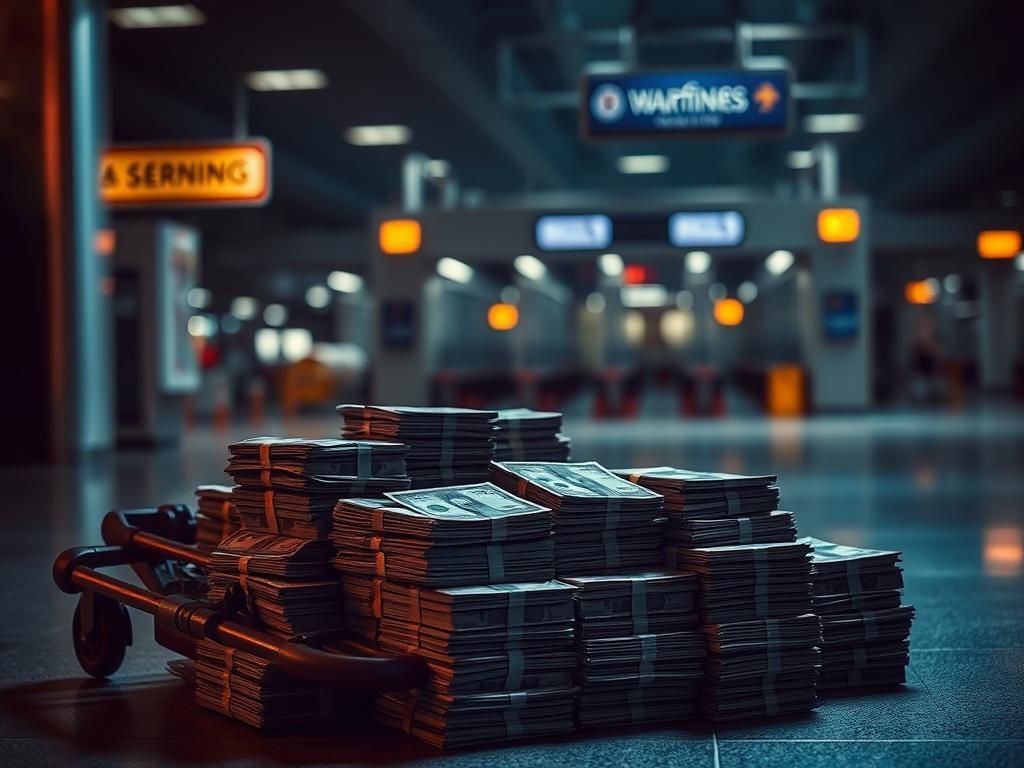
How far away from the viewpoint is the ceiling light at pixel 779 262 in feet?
86.1

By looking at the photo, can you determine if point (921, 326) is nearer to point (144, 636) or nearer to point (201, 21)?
point (201, 21)

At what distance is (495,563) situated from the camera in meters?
3.91

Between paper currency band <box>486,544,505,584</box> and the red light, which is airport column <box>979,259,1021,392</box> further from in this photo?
paper currency band <box>486,544,505,584</box>

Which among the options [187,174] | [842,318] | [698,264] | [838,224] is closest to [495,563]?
[187,174]

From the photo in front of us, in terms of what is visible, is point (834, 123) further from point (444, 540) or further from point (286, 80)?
point (444, 540)

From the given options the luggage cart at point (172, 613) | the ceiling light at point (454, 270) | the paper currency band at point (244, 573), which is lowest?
the luggage cart at point (172, 613)

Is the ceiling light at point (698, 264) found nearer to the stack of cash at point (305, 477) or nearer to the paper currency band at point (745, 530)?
the paper currency band at point (745, 530)

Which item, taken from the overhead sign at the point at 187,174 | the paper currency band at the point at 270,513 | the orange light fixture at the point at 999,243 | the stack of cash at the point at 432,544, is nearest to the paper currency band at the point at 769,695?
the stack of cash at the point at 432,544

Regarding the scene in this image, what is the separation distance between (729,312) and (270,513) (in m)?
40.7

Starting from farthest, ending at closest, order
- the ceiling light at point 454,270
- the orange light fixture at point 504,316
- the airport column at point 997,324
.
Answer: the airport column at point 997,324, the orange light fixture at point 504,316, the ceiling light at point 454,270

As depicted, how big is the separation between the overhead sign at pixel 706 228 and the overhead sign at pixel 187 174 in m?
9.00

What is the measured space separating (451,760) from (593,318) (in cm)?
4262

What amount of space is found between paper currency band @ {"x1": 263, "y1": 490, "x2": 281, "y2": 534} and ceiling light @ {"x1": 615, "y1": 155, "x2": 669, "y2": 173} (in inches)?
1019

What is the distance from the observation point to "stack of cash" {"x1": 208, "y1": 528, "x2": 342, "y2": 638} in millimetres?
4020
